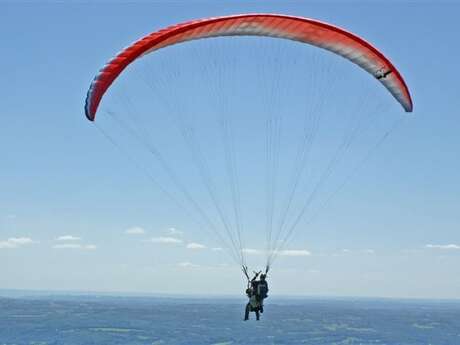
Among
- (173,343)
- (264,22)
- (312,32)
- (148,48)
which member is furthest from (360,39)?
(173,343)

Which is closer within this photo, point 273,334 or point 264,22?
point 264,22

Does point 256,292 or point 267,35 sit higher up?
point 267,35

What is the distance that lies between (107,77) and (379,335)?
75.3 meters

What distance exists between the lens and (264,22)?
56.7 ft

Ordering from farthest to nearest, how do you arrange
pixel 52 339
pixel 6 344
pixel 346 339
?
pixel 346 339 → pixel 52 339 → pixel 6 344

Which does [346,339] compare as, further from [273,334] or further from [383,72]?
[383,72]

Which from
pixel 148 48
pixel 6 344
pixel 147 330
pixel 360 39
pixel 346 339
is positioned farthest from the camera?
pixel 147 330

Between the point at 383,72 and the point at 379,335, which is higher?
the point at 383,72

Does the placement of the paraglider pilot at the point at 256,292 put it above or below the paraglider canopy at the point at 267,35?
below

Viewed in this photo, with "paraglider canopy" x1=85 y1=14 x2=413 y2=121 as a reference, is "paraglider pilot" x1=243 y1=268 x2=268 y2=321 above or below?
below

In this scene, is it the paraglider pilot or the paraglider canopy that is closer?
the paraglider canopy

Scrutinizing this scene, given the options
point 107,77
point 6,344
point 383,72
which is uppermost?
point 383,72

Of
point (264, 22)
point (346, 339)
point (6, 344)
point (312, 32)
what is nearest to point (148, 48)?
point (264, 22)

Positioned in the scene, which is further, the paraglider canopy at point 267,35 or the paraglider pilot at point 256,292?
the paraglider pilot at point 256,292
